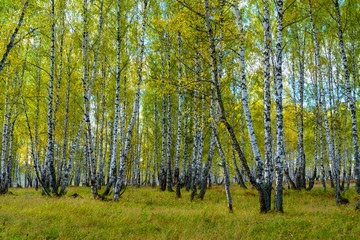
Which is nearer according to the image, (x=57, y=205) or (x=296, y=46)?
(x=57, y=205)

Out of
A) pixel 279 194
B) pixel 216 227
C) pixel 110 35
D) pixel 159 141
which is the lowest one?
pixel 216 227

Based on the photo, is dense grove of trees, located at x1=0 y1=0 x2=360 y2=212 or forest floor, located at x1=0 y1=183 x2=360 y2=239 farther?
dense grove of trees, located at x1=0 y1=0 x2=360 y2=212

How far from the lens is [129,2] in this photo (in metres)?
12.9

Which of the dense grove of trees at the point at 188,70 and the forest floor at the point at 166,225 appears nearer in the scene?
the forest floor at the point at 166,225

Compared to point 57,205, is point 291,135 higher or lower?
higher

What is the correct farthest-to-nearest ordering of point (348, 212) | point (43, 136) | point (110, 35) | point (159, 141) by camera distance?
point (159, 141) → point (43, 136) → point (110, 35) → point (348, 212)

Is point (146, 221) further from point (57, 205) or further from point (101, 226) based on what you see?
point (57, 205)

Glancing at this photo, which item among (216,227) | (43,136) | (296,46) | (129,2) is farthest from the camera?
(43,136)

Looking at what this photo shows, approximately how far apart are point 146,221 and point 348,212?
23.5 feet

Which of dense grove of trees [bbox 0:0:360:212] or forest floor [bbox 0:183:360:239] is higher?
dense grove of trees [bbox 0:0:360:212]

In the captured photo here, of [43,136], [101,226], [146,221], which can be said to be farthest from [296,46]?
[43,136]

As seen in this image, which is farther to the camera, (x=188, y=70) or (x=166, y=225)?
(x=188, y=70)

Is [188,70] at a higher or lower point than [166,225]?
higher

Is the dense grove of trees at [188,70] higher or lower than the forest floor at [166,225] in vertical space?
higher
